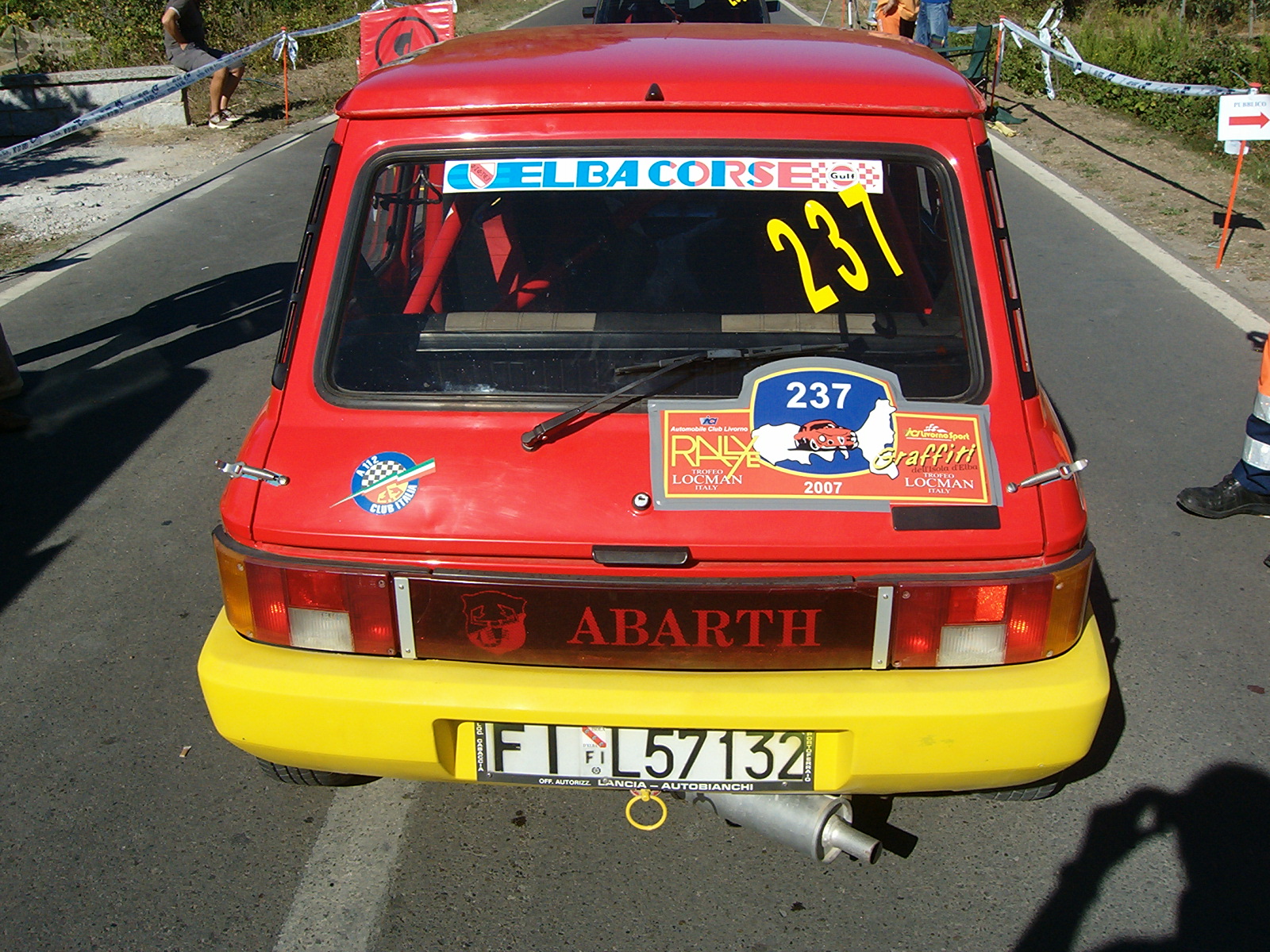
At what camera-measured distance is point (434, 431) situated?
259 centimetres

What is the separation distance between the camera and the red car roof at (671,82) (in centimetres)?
265

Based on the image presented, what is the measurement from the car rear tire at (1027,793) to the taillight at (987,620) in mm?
611

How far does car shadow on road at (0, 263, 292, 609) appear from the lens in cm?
493

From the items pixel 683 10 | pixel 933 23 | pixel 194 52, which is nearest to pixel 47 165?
pixel 194 52

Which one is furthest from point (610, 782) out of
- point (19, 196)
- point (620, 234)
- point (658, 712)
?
point (19, 196)

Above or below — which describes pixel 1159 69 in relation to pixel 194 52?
below

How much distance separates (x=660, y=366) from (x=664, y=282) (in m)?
0.26

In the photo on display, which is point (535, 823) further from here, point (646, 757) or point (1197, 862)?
point (1197, 862)

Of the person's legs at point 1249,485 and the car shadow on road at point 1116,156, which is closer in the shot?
the person's legs at point 1249,485

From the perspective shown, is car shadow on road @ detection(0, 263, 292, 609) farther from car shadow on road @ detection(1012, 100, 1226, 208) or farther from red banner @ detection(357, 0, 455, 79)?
car shadow on road @ detection(1012, 100, 1226, 208)

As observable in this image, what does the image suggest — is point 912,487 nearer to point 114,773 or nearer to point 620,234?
point 620,234

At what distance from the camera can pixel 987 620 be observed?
8.11 ft

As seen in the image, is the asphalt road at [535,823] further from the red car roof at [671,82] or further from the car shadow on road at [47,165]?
the car shadow on road at [47,165]

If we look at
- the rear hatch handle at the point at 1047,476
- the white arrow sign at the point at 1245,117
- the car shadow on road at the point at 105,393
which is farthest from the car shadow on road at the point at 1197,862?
the white arrow sign at the point at 1245,117
